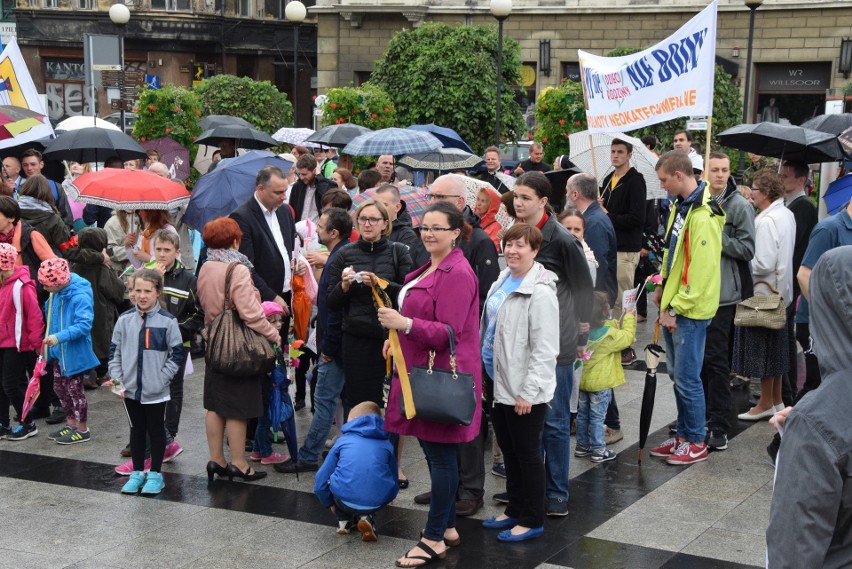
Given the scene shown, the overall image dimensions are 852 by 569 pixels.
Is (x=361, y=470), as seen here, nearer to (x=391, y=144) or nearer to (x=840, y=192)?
(x=840, y=192)

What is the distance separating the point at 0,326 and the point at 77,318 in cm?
62

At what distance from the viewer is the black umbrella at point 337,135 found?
14367 millimetres

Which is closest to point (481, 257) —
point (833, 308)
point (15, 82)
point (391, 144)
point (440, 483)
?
point (440, 483)

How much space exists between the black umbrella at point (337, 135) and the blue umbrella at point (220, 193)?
496 centimetres

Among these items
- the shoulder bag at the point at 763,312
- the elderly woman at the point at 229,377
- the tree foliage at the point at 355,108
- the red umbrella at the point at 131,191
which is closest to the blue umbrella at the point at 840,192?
the shoulder bag at the point at 763,312

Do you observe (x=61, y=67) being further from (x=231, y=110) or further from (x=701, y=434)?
(x=701, y=434)

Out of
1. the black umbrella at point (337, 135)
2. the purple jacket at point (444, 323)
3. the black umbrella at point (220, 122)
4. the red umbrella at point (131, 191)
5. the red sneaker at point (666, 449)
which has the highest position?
the black umbrella at point (220, 122)

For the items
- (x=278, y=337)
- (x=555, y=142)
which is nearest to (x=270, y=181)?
(x=278, y=337)

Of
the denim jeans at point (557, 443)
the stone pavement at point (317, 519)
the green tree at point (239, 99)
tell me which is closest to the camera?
the stone pavement at point (317, 519)

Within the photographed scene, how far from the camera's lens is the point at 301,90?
4678 centimetres

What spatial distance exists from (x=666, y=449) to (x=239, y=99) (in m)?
16.4

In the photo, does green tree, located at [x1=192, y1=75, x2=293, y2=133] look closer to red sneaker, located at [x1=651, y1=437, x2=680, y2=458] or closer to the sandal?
red sneaker, located at [x1=651, y1=437, x2=680, y2=458]

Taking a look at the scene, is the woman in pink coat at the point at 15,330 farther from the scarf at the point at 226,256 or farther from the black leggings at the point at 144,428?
the scarf at the point at 226,256

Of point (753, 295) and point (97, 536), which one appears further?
point (753, 295)
